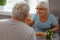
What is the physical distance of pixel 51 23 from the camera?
2604 millimetres

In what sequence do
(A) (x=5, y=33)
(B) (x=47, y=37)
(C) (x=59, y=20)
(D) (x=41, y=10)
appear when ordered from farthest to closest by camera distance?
1. (C) (x=59, y=20)
2. (D) (x=41, y=10)
3. (B) (x=47, y=37)
4. (A) (x=5, y=33)

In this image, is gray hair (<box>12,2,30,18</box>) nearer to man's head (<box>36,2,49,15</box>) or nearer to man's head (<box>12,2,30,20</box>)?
man's head (<box>12,2,30,20</box>)

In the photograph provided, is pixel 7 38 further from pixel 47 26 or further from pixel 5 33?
pixel 47 26

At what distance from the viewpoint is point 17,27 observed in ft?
5.27

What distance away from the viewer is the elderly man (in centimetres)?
158

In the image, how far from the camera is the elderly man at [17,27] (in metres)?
1.58

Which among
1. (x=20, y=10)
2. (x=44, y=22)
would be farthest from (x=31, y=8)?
(x=20, y=10)

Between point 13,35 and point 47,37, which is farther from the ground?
point 13,35

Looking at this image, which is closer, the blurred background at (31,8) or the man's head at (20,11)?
the man's head at (20,11)

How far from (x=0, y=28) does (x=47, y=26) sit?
1.18 metres

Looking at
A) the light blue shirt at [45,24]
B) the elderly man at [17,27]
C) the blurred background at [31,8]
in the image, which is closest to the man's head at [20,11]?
the elderly man at [17,27]

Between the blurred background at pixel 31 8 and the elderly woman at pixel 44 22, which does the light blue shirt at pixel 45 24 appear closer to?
the elderly woman at pixel 44 22

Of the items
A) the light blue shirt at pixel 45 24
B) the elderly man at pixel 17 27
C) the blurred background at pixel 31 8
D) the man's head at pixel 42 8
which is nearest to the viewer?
the elderly man at pixel 17 27

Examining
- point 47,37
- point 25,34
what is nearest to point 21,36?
point 25,34
